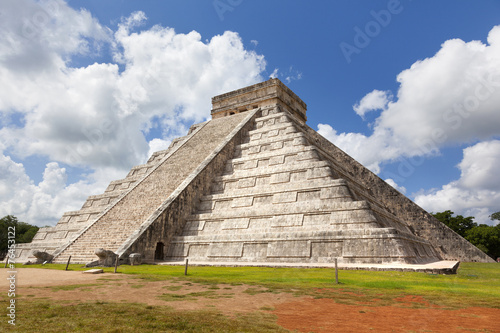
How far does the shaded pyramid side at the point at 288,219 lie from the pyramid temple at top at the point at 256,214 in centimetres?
4

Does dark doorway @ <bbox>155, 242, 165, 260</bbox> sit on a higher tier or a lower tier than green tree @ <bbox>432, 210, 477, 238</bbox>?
lower

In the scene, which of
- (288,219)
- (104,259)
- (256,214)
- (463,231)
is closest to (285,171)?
(256,214)

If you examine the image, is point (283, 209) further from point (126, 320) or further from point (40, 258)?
point (40, 258)

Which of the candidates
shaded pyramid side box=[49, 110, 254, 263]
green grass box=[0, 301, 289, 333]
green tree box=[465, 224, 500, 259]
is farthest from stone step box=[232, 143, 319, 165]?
green tree box=[465, 224, 500, 259]

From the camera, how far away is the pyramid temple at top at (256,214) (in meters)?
10.6

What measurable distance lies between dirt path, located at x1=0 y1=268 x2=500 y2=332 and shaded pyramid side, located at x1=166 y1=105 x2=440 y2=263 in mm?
4576

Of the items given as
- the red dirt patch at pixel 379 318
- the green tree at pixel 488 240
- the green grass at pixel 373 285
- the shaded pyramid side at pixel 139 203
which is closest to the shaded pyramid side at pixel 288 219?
the green grass at pixel 373 285

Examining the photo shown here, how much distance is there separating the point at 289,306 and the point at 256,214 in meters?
7.96

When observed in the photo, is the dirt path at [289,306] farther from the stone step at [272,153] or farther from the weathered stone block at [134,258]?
the stone step at [272,153]

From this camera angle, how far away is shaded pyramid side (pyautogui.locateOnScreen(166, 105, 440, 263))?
10.1 m

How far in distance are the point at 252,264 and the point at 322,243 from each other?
2462mm

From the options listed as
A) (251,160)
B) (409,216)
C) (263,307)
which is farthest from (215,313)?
(409,216)

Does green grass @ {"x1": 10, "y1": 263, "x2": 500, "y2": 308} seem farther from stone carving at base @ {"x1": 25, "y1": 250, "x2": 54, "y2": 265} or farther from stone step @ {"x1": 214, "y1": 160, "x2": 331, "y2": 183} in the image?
stone carving at base @ {"x1": 25, "y1": 250, "x2": 54, "y2": 265}

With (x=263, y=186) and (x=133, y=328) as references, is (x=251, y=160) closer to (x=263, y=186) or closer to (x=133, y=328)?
(x=263, y=186)
